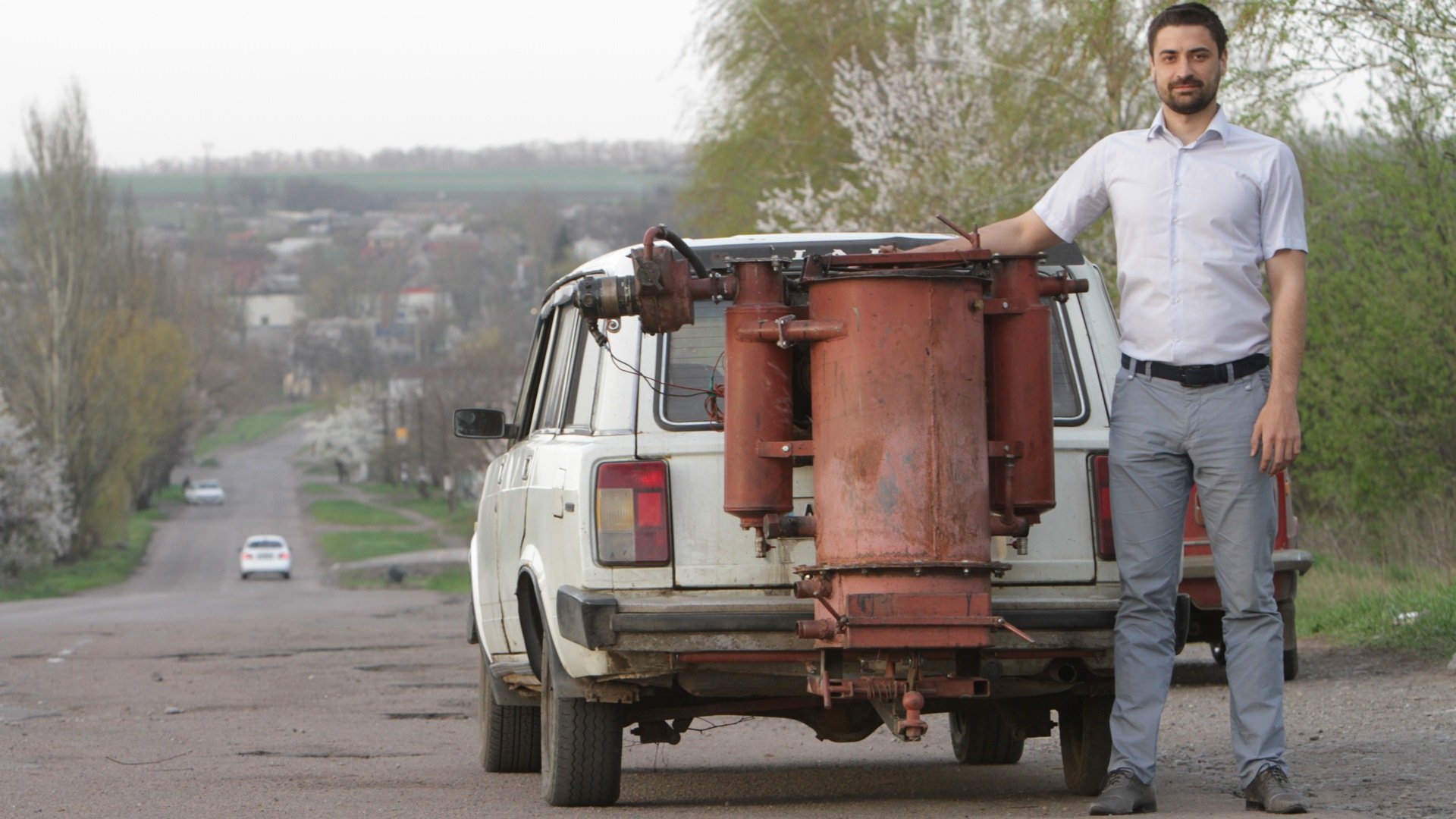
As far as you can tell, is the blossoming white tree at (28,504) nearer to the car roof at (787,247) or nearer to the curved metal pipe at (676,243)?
the car roof at (787,247)

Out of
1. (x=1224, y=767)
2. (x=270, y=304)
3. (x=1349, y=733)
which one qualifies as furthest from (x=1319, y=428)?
(x=270, y=304)

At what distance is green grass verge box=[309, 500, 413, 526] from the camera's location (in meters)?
74.3

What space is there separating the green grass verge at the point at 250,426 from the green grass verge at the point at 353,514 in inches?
1682

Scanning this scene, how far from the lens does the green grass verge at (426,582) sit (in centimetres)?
4132

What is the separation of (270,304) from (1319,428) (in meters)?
182

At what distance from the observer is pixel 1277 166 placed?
534cm

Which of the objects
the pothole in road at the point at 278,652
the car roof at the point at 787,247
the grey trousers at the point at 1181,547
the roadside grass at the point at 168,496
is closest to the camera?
the grey trousers at the point at 1181,547

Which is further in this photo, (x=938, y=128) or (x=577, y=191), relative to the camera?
(x=577, y=191)

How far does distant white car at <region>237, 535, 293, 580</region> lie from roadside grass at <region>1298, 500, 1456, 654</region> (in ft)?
115

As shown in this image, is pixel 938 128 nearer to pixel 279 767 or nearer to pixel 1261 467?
pixel 279 767

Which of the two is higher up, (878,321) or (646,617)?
(878,321)

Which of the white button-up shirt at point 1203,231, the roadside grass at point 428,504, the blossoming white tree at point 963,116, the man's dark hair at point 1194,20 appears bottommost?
the roadside grass at point 428,504

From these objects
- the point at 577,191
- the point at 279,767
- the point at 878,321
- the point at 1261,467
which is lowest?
the point at 279,767

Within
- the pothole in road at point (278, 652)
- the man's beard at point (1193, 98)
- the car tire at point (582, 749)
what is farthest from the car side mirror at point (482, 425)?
the pothole in road at point (278, 652)
